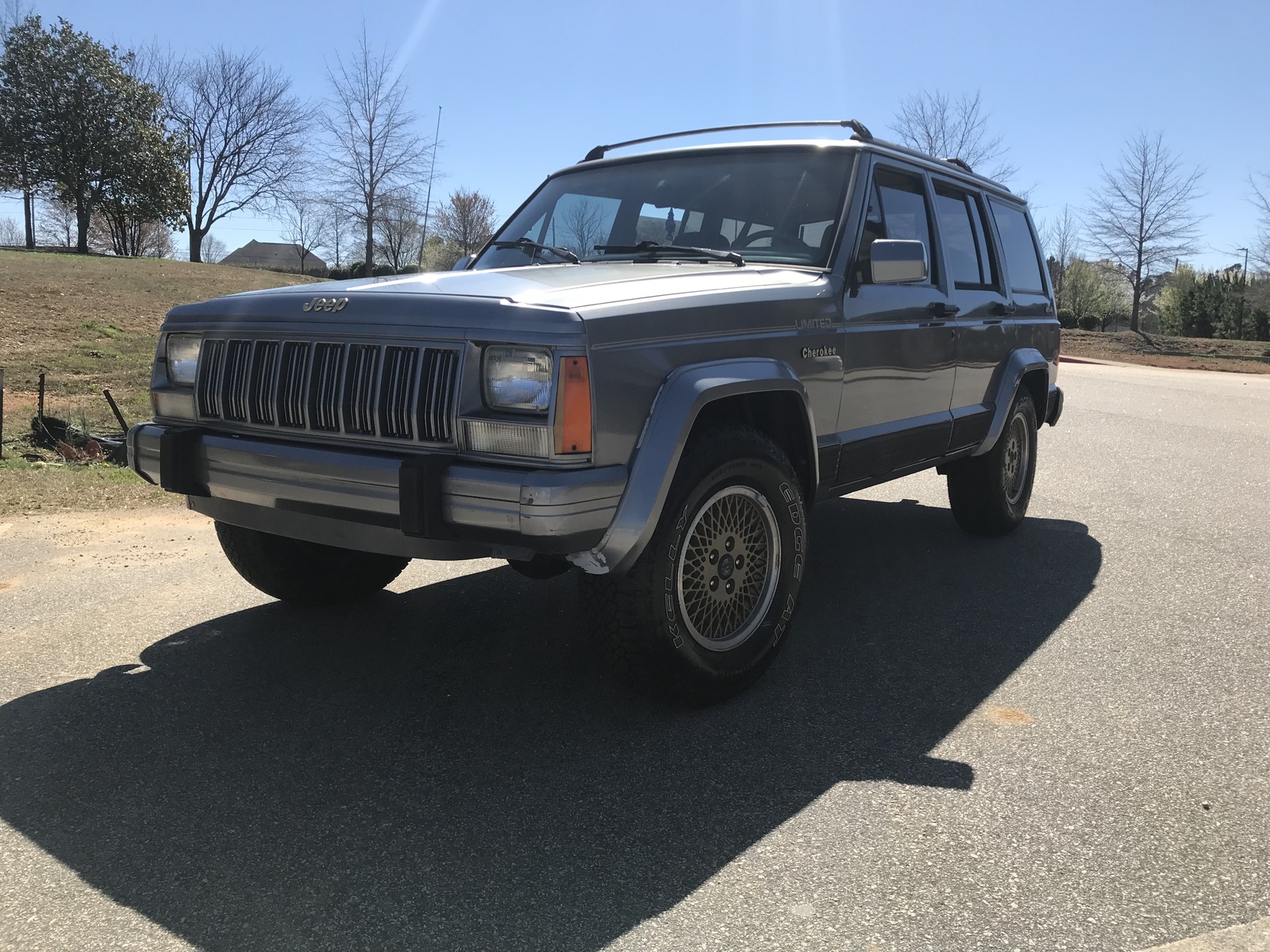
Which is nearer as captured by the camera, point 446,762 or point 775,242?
point 446,762

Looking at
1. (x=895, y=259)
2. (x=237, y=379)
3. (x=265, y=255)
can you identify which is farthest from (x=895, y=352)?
A: (x=265, y=255)

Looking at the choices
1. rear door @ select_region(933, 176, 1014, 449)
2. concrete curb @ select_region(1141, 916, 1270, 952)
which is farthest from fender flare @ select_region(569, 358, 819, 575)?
rear door @ select_region(933, 176, 1014, 449)

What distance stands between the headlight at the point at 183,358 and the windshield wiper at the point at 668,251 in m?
1.68

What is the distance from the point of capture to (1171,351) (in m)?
36.4

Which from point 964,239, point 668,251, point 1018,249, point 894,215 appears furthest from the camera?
point 1018,249

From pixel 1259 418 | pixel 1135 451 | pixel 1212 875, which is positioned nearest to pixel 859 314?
pixel 1212 875

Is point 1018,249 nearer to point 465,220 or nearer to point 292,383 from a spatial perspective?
point 292,383

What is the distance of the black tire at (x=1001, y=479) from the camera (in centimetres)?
595

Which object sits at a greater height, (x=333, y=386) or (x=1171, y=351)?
(x=1171, y=351)

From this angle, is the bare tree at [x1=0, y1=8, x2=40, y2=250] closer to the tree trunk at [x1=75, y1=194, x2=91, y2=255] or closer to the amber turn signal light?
the tree trunk at [x1=75, y1=194, x2=91, y2=255]

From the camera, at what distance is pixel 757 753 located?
3.16m

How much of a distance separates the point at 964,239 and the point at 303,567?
375 centimetres

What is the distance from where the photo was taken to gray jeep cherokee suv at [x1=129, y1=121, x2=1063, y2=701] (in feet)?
9.54

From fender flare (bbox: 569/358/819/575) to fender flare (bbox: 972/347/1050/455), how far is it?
9.55 ft
